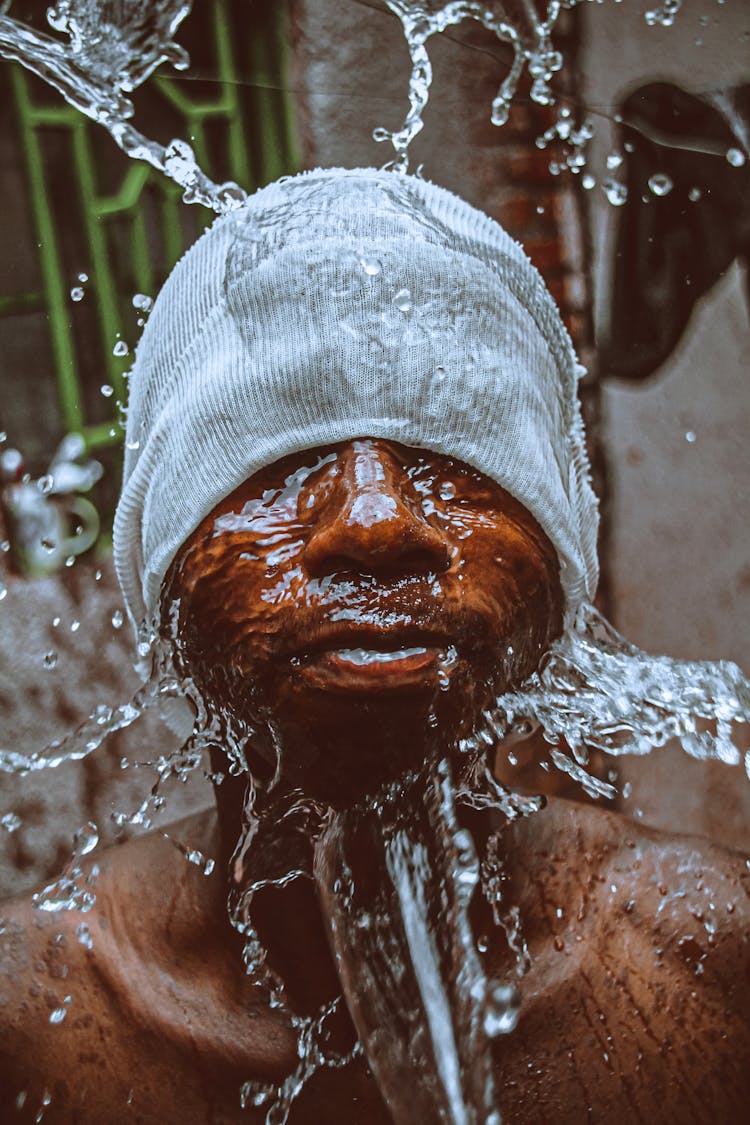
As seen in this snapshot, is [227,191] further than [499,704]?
Yes

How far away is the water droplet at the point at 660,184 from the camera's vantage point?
1.91 metres

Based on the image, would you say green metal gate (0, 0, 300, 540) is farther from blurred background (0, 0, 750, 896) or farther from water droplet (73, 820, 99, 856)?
water droplet (73, 820, 99, 856)

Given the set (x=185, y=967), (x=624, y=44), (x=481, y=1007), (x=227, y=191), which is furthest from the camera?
(x=624, y=44)

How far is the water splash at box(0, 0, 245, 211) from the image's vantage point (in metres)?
1.46

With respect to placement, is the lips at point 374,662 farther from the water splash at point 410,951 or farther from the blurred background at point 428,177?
the blurred background at point 428,177

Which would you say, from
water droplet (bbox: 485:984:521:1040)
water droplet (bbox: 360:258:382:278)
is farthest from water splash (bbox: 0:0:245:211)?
water droplet (bbox: 485:984:521:1040)

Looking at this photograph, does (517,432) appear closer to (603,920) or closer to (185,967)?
(603,920)

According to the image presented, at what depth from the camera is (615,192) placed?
76.0 inches

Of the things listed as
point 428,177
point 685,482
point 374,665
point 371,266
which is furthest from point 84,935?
point 685,482

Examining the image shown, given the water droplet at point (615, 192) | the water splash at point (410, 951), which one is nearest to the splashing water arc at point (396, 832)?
the water splash at point (410, 951)

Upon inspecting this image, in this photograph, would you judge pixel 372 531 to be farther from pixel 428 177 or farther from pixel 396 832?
pixel 428 177

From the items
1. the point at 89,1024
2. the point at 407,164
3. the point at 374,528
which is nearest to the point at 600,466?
the point at 407,164

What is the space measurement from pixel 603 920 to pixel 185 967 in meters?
0.60

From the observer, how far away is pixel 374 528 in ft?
2.96
